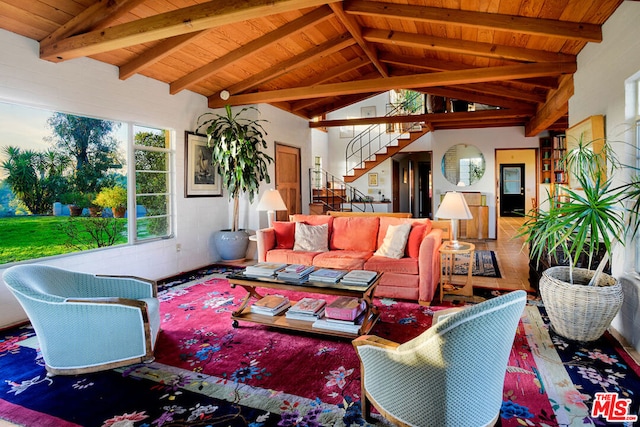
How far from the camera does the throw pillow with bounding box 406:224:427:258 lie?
13.8 ft

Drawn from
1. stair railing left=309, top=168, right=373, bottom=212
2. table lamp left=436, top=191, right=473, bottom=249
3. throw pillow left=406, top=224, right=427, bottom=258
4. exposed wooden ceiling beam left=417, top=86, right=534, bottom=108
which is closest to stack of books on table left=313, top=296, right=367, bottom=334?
throw pillow left=406, top=224, right=427, bottom=258

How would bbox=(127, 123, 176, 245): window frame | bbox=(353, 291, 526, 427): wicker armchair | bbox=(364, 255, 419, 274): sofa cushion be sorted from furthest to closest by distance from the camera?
bbox=(127, 123, 176, 245): window frame
bbox=(364, 255, 419, 274): sofa cushion
bbox=(353, 291, 526, 427): wicker armchair

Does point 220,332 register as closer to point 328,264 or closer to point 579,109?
point 328,264

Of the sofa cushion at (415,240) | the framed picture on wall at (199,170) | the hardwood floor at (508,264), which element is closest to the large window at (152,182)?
the framed picture on wall at (199,170)

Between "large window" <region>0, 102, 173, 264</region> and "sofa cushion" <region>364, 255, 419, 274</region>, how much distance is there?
3165 millimetres

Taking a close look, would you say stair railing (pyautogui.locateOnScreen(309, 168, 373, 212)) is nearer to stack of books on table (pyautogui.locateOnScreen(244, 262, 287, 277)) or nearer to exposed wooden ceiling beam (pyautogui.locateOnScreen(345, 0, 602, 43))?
exposed wooden ceiling beam (pyautogui.locateOnScreen(345, 0, 602, 43))

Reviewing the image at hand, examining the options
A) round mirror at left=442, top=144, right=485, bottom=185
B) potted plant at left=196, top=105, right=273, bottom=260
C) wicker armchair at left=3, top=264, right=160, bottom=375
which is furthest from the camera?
round mirror at left=442, top=144, right=485, bottom=185

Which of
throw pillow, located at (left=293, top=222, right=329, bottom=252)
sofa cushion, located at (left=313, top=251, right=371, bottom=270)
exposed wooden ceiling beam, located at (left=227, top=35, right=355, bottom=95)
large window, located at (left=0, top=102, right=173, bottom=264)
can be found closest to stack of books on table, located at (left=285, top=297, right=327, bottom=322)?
sofa cushion, located at (left=313, top=251, right=371, bottom=270)

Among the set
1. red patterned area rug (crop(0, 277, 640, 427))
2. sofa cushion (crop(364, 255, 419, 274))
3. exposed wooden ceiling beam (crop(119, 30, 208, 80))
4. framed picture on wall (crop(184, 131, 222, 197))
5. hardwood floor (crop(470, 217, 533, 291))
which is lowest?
red patterned area rug (crop(0, 277, 640, 427))

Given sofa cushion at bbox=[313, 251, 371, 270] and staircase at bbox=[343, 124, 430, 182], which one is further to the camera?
staircase at bbox=[343, 124, 430, 182]

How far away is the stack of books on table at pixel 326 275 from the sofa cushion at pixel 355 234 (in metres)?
1.50

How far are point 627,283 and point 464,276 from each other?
2.12 meters

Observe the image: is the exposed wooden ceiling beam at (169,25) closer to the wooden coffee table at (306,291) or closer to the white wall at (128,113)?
the white wall at (128,113)

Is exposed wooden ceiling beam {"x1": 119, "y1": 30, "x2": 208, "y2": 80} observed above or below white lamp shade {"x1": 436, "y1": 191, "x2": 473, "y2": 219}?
A: above
